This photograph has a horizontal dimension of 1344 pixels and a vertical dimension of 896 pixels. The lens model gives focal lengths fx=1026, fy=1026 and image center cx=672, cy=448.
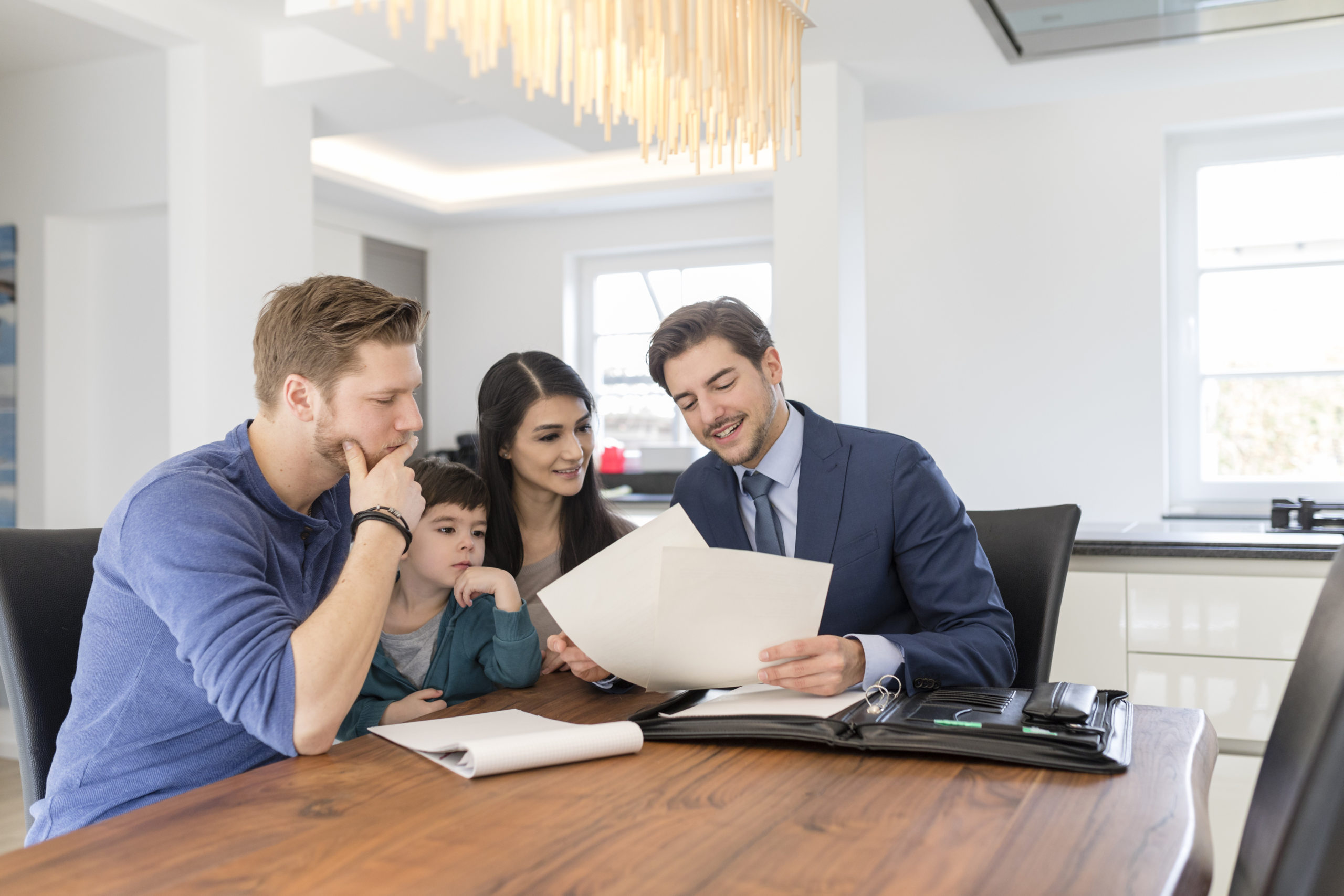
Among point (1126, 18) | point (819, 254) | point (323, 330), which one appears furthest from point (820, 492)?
point (819, 254)

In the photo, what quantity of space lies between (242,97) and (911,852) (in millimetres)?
3532

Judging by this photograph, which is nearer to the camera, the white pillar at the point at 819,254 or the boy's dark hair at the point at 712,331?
the boy's dark hair at the point at 712,331

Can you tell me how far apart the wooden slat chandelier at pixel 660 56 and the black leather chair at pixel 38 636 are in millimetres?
870

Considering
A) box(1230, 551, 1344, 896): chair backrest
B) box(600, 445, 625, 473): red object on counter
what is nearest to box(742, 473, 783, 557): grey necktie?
box(1230, 551, 1344, 896): chair backrest

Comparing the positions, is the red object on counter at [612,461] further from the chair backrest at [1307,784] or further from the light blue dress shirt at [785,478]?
the chair backrest at [1307,784]

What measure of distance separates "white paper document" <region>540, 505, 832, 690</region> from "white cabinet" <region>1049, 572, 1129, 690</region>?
1475 mm

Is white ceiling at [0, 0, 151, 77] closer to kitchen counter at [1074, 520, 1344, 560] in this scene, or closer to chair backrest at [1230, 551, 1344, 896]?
kitchen counter at [1074, 520, 1344, 560]

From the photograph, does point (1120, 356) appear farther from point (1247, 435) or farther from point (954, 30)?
point (954, 30)

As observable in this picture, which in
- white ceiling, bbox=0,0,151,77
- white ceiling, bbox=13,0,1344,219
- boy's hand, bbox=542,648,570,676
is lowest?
boy's hand, bbox=542,648,570,676

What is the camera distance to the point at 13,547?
1386 mm

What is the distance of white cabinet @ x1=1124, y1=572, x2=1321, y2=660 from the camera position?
2.29 metres

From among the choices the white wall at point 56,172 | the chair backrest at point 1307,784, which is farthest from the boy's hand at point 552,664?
the white wall at point 56,172

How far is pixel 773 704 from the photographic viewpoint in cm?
121

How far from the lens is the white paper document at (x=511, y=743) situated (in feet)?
3.38
